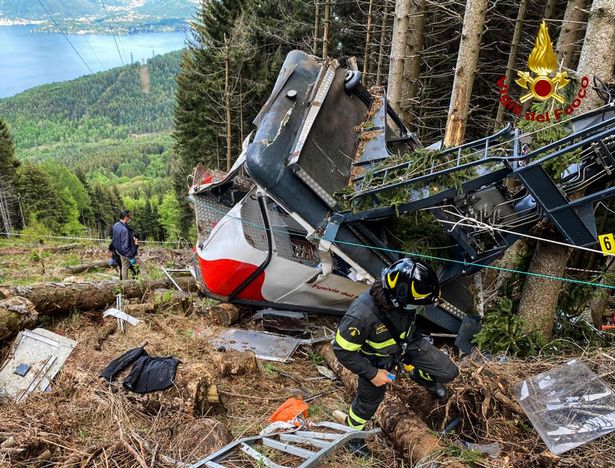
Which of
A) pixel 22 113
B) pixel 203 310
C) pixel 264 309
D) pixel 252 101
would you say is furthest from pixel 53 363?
pixel 22 113

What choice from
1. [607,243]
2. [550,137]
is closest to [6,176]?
[550,137]

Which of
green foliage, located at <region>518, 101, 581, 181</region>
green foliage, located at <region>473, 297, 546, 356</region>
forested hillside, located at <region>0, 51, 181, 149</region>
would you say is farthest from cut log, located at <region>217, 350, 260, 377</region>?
forested hillside, located at <region>0, 51, 181, 149</region>

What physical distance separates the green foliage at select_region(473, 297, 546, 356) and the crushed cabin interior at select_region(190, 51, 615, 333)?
0.34 meters

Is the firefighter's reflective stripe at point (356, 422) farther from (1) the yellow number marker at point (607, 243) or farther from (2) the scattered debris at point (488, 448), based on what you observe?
(1) the yellow number marker at point (607, 243)

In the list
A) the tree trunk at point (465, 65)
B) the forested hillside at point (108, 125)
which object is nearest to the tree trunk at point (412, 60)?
the tree trunk at point (465, 65)

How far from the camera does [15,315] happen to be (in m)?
4.35

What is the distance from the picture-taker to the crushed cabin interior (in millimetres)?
3225

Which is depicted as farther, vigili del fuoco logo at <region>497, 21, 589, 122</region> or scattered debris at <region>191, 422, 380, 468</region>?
vigili del fuoco logo at <region>497, 21, 589, 122</region>

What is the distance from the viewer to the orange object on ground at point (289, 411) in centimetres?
330

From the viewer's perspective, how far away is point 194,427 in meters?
2.98

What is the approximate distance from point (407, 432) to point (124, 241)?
5683 millimetres

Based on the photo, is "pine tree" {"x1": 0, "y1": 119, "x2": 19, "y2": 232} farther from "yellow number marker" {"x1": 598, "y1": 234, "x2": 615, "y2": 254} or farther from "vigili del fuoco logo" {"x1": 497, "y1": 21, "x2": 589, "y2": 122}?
"yellow number marker" {"x1": 598, "y1": 234, "x2": 615, "y2": 254}

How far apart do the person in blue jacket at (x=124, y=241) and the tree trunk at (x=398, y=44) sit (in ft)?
16.5

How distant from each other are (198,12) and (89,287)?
1835 cm
